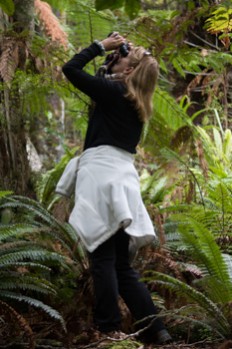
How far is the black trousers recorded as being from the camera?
111 inches

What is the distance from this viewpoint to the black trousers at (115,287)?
2.82m

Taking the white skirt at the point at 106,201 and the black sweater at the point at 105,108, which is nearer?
the white skirt at the point at 106,201

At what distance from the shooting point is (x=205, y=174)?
436cm

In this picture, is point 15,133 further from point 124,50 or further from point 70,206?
point 124,50

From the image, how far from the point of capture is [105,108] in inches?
119

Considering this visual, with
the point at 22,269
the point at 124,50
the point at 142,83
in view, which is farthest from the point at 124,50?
the point at 22,269

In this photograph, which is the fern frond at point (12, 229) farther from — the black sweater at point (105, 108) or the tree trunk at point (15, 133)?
the tree trunk at point (15, 133)

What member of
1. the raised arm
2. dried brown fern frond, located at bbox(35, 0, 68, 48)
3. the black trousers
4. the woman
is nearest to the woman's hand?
the woman

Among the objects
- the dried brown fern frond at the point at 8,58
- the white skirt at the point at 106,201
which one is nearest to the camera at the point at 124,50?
the white skirt at the point at 106,201

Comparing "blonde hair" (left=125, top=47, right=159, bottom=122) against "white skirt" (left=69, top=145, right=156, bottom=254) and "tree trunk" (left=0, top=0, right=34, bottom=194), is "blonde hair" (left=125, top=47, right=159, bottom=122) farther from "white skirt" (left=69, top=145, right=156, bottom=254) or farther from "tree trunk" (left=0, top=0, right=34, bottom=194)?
"tree trunk" (left=0, top=0, right=34, bottom=194)

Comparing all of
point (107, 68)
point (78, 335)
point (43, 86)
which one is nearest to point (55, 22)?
point (43, 86)

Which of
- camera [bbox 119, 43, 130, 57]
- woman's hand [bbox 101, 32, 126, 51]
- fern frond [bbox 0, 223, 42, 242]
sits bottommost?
fern frond [bbox 0, 223, 42, 242]

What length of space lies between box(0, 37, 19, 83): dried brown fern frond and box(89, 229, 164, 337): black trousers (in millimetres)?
1432

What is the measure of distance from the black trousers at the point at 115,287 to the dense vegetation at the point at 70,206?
112 mm
